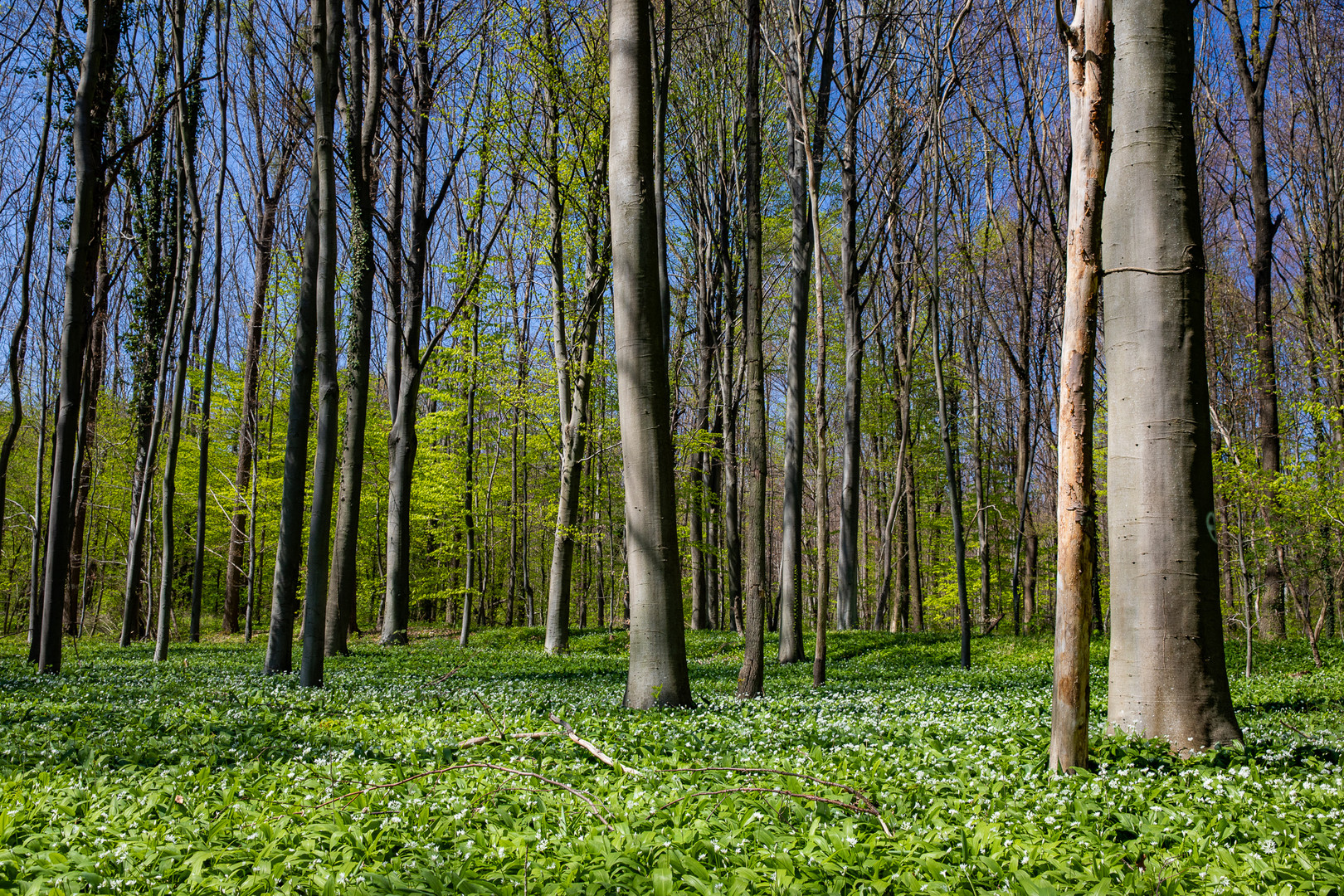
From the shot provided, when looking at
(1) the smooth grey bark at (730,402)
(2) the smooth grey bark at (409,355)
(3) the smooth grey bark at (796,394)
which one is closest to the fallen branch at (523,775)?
(3) the smooth grey bark at (796,394)

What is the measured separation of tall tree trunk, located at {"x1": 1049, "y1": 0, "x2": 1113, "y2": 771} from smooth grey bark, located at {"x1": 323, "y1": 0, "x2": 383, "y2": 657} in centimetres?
696

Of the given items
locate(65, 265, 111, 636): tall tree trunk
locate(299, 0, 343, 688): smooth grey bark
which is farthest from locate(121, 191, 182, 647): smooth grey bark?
locate(299, 0, 343, 688): smooth grey bark

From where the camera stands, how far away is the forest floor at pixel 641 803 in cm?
241

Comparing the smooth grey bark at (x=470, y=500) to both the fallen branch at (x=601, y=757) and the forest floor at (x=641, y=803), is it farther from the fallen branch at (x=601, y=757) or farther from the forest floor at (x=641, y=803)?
the fallen branch at (x=601, y=757)

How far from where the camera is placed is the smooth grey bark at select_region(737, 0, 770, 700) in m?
7.08

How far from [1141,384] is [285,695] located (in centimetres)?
690

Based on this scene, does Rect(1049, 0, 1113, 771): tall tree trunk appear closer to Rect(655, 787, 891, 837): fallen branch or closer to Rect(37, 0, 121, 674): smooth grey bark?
Rect(655, 787, 891, 837): fallen branch

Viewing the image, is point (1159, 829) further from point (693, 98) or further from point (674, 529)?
point (693, 98)

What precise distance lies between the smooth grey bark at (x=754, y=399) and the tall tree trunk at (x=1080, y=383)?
141 inches

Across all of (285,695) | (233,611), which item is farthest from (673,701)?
(233,611)

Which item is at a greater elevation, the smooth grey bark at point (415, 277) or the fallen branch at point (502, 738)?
the smooth grey bark at point (415, 277)

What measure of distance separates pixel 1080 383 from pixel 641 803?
274 centimetres

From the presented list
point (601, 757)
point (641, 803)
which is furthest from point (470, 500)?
point (641, 803)

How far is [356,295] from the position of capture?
9.10m
